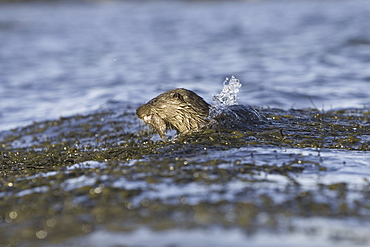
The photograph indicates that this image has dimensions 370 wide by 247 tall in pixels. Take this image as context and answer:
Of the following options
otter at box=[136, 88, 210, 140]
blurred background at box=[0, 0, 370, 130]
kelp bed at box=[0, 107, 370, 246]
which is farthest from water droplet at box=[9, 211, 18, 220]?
blurred background at box=[0, 0, 370, 130]

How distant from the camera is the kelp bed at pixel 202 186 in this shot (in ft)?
14.6

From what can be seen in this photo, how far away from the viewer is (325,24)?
28812 mm

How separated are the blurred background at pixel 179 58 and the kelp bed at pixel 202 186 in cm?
397

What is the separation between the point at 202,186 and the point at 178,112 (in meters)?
2.49

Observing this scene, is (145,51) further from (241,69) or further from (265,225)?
(265,225)

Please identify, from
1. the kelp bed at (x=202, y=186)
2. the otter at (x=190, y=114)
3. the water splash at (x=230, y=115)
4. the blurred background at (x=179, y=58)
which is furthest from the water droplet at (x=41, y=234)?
the blurred background at (x=179, y=58)

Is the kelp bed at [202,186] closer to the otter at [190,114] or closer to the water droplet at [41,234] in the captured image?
the water droplet at [41,234]

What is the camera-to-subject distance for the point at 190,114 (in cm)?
763

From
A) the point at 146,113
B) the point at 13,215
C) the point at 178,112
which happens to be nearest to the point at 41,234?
the point at 13,215

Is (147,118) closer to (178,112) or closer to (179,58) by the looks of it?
(178,112)

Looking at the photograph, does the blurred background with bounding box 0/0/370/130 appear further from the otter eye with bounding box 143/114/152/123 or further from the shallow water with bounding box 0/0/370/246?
the otter eye with bounding box 143/114/152/123

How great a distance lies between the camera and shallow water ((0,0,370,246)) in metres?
4.43

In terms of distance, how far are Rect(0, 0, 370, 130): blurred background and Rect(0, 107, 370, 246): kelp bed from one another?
156 inches

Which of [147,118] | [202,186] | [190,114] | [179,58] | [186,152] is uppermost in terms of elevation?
[179,58]
